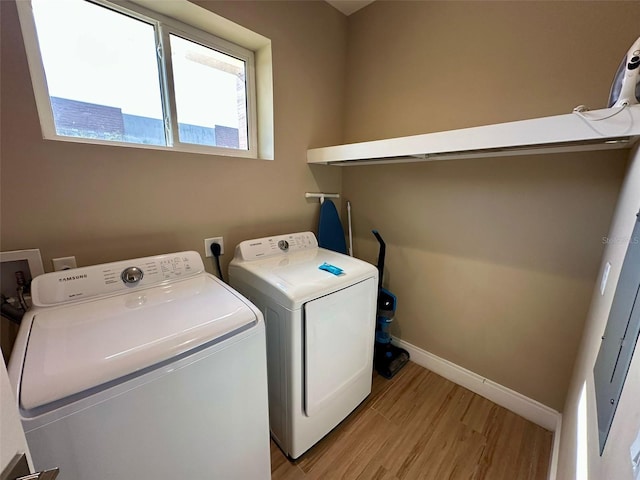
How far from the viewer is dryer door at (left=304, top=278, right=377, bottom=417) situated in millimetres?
1217

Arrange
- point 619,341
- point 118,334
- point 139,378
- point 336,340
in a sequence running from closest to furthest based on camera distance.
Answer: point 619,341
point 139,378
point 118,334
point 336,340

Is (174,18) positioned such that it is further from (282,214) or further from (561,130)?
(561,130)

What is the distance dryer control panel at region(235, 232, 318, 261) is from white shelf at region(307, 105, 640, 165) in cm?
63

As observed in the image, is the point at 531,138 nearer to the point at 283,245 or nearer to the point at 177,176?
the point at 283,245

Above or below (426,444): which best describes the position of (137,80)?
above

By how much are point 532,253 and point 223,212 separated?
1809 millimetres

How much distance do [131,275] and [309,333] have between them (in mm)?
830

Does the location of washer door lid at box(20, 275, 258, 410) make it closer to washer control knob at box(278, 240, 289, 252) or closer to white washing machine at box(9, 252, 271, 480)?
white washing machine at box(9, 252, 271, 480)

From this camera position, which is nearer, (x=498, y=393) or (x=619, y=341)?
(x=619, y=341)

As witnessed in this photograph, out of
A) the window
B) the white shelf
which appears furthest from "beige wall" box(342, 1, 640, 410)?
the window

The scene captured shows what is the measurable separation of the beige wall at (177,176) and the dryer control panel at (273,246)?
16 cm

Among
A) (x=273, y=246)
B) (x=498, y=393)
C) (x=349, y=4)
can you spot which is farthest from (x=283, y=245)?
(x=349, y=4)

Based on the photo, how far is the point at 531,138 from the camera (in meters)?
1.02

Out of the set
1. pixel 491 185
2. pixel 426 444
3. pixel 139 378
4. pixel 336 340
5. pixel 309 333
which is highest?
pixel 491 185
